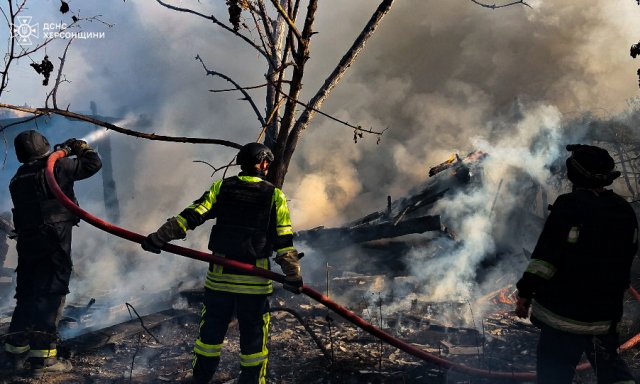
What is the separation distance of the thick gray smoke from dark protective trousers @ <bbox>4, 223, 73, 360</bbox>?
521 cm

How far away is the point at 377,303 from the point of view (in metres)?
7.22

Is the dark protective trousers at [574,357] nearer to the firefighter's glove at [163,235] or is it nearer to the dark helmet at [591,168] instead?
the dark helmet at [591,168]

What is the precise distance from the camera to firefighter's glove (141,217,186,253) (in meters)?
3.76

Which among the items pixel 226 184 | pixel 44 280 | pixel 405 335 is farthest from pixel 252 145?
pixel 405 335

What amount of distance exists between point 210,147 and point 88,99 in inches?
296

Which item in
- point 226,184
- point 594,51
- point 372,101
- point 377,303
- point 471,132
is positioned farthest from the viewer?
point 372,101

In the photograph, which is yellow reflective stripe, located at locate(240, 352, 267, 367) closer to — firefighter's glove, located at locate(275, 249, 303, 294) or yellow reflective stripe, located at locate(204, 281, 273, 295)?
yellow reflective stripe, located at locate(204, 281, 273, 295)

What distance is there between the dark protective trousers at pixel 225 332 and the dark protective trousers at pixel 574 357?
7.00 ft

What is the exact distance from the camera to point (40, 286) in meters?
4.79

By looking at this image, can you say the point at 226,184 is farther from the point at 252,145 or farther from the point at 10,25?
the point at 10,25

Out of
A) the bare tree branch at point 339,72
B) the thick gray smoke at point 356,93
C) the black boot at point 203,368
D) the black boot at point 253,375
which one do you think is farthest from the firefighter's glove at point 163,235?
the thick gray smoke at point 356,93

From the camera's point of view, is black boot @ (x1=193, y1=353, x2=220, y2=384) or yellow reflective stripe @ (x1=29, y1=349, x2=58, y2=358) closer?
black boot @ (x1=193, y1=353, x2=220, y2=384)

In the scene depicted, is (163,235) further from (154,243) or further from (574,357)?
(574,357)

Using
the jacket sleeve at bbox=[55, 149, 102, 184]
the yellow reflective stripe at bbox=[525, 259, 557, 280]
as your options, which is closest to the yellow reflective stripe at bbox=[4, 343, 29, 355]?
the jacket sleeve at bbox=[55, 149, 102, 184]
